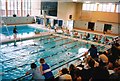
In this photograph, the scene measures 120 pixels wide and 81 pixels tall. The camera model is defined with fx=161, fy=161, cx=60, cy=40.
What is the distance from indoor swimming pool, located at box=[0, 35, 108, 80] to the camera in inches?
280

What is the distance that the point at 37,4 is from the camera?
21.2 meters

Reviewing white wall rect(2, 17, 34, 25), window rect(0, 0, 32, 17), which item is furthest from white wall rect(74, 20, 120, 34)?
window rect(0, 0, 32, 17)

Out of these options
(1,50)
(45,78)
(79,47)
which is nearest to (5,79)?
(45,78)

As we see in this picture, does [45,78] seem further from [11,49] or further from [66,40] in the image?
[66,40]

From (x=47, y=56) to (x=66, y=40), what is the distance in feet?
13.5

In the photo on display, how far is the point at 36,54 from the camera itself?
30.5ft

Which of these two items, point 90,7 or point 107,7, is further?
point 90,7

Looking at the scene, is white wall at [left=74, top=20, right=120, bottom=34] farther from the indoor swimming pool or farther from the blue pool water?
the indoor swimming pool

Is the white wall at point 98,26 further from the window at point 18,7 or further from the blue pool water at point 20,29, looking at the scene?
the window at point 18,7

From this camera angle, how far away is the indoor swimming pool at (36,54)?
23.3ft

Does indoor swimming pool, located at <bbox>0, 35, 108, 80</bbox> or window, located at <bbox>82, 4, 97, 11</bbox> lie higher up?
window, located at <bbox>82, 4, 97, 11</bbox>

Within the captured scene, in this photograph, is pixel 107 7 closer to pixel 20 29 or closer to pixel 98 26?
pixel 98 26

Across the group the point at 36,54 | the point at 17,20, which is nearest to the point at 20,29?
the point at 17,20

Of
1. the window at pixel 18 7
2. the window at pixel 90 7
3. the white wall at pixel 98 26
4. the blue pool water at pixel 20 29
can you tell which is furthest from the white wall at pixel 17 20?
the window at pixel 90 7
